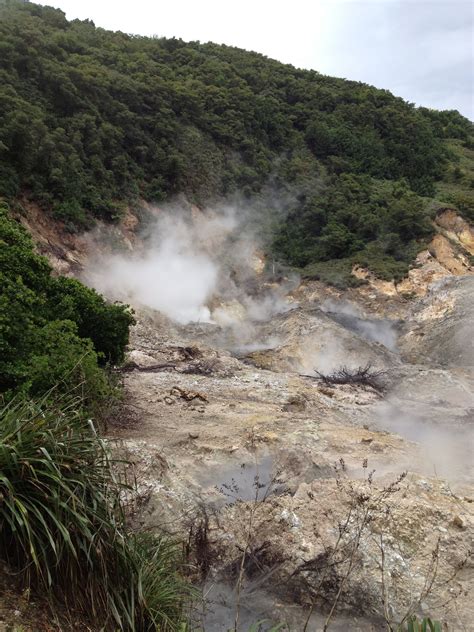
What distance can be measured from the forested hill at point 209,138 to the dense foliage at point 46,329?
35.7ft

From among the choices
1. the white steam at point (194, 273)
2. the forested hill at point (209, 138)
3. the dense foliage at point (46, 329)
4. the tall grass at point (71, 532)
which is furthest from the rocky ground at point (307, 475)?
the forested hill at point (209, 138)

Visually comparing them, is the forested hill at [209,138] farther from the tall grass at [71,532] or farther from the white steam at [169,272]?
the tall grass at [71,532]

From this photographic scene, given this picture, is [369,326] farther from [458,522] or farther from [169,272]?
[458,522]

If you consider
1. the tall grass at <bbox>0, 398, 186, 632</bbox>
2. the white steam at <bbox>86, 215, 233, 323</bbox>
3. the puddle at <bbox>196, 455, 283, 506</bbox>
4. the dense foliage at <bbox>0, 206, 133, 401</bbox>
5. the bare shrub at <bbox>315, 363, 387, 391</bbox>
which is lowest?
the tall grass at <bbox>0, 398, 186, 632</bbox>

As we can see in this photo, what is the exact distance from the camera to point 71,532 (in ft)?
13.4

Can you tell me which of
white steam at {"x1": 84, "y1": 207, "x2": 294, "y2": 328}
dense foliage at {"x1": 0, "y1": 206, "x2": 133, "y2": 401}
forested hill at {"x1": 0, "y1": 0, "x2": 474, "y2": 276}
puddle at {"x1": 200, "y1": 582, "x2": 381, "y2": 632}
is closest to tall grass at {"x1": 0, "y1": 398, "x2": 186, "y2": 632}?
dense foliage at {"x1": 0, "y1": 206, "x2": 133, "y2": 401}

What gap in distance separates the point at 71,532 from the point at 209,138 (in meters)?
34.1

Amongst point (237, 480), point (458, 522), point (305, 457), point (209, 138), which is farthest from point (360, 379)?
point (209, 138)

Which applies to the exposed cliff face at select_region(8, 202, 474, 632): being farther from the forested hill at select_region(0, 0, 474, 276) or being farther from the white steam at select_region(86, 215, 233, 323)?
the forested hill at select_region(0, 0, 474, 276)

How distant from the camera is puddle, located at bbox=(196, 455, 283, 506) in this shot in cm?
847

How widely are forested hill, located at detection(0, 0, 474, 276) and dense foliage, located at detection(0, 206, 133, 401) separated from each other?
10.9 metres

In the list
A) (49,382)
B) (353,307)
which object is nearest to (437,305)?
(353,307)

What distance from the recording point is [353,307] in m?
26.6

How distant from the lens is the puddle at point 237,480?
8.47m
